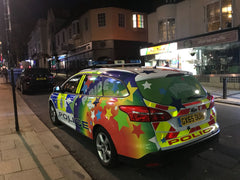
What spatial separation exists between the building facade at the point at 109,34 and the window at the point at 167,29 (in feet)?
17.6

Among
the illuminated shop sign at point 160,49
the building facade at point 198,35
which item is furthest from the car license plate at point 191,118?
the illuminated shop sign at point 160,49

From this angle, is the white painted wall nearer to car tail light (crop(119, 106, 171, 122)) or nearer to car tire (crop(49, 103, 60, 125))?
car tire (crop(49, 103, 60, 125))

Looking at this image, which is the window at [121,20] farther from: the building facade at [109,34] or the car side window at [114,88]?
the car side window at [114,88]

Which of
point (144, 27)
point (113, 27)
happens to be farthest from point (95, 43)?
point (144, 27)

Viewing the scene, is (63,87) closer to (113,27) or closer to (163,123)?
(163,123)

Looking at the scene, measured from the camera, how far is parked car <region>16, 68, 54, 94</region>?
40.2 ft

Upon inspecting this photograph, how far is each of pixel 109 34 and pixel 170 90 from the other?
2045 cm

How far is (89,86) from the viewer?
13.7ft

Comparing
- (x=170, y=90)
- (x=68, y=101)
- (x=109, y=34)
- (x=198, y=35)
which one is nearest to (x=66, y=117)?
(x=68, y=101)

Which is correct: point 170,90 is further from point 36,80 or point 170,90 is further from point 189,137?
point 36,80

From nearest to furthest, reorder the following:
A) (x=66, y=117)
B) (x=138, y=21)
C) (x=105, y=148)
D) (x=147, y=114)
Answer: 1. (x=147, y=114)
2. (x=105, y=148)
3. (x=66, y=117)
4. (x=138, y=21)

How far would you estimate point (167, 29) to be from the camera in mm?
17812

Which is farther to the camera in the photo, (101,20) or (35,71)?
(101,20)

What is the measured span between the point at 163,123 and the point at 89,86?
1794 mm
